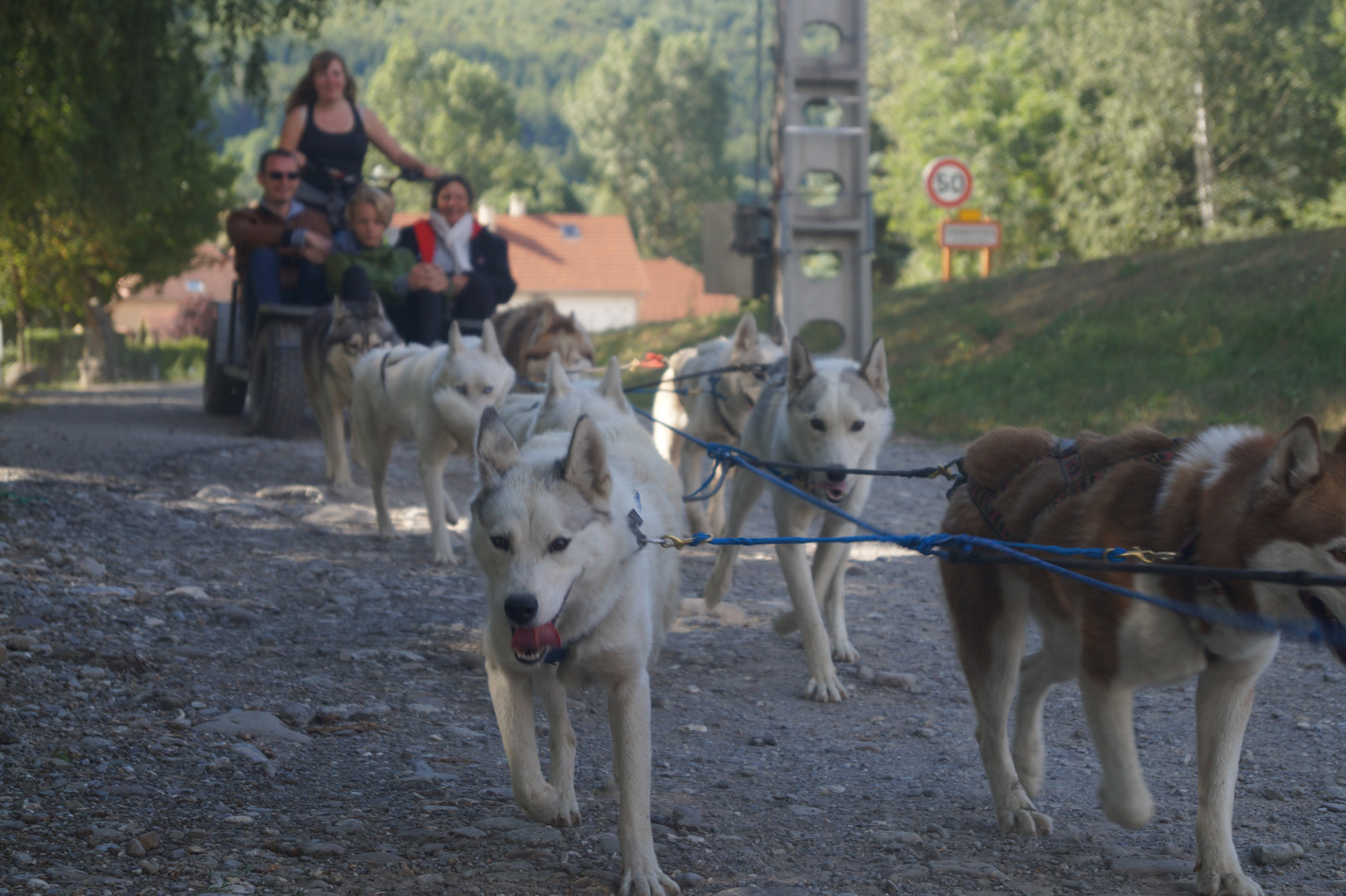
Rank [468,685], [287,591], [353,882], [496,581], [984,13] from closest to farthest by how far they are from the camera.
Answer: [353,882] → [496,581] → [468,685] → [287,591] → [984,13]

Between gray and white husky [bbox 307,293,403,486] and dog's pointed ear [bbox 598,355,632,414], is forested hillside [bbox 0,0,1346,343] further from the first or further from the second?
dog's pointed ear [bbox 598,355,632,414]

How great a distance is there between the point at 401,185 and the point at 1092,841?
73079 millimetres

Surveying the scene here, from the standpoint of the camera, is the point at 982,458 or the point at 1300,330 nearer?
the point at 982,458

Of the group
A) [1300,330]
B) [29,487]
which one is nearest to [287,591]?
[29,487]

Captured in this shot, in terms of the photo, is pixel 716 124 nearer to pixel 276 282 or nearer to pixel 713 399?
pixel 276 282

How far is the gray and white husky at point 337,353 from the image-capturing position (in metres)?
9.02

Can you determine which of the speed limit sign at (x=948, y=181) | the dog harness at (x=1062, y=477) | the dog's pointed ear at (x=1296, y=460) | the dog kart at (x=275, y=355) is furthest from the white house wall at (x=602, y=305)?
the dog's pointed ear at (x=1296, y=460)

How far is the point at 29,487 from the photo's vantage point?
7848mm

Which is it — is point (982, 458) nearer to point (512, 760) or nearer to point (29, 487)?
point (512, 760)

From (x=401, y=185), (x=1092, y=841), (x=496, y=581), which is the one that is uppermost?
(x=401, y=185)

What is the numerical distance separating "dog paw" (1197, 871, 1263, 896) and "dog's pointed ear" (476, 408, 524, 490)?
2.09 m

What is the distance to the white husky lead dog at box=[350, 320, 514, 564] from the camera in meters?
7.15

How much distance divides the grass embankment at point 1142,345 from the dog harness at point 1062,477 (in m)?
8.97

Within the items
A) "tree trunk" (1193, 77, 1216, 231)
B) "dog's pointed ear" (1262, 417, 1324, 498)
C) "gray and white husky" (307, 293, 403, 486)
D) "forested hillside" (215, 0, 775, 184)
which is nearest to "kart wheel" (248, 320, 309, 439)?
"gray and white husky" (307, 293, 403, 486)
